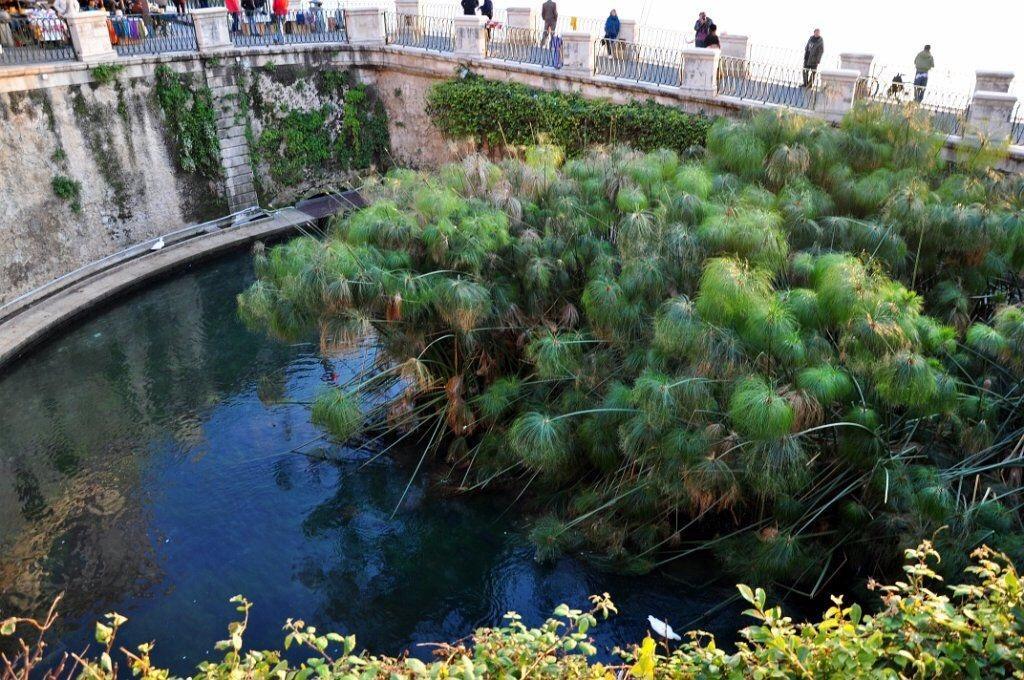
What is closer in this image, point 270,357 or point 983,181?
point 983,181

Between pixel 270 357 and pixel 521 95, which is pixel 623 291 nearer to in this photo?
pixel 270 357

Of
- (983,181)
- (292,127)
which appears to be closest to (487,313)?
(983,181)

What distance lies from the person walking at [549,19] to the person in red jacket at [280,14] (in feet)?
20.3

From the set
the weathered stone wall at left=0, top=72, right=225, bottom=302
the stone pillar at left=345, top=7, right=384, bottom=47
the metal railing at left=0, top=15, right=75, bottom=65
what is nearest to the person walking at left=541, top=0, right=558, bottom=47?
the stone pillar at left=345, top=7, right=384, bottom=47

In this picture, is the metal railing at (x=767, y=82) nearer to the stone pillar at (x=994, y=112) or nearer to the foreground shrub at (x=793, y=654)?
the stone pillar at (x=994, y=112)

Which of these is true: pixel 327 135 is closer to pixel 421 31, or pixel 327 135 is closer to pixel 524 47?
pixel 421 31

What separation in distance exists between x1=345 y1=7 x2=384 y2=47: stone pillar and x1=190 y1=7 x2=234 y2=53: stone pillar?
291cm

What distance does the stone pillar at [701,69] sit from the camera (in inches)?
512

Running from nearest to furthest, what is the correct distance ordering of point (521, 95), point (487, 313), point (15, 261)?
1. point (487, 313)
2. point (15, 261)
3. point (521, 95)

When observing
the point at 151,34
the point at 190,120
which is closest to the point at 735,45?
the point at 190,120

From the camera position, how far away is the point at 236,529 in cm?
949

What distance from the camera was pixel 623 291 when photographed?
8148 millimetres

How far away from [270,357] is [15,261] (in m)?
5.34

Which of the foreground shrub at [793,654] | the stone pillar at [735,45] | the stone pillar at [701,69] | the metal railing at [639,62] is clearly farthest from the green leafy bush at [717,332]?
the stone pillar at [735,45]
